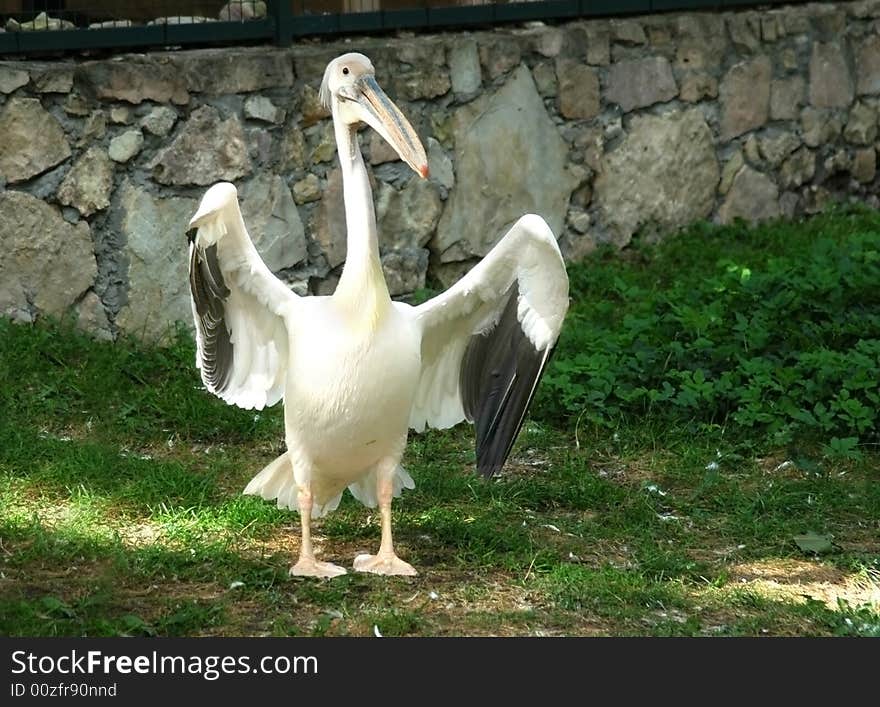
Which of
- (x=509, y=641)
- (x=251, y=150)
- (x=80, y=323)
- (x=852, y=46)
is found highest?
(x=852, y=46)

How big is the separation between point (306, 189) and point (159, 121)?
742 millimetres

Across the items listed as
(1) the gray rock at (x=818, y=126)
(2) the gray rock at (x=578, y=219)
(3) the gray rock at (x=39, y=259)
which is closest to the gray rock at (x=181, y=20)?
(3) the gray rock at (x=39, y=259)

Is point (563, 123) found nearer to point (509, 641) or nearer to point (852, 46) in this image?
point (852, 46)

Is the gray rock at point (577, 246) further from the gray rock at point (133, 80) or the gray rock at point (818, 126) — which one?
the gray rock at point (133, 80)

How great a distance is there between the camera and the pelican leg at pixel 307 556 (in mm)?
4551

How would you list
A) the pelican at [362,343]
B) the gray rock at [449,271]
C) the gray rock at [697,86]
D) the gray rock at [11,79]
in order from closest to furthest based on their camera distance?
the pelican at [362,343], the gray rock at [11,79], the gray rock at [449,271], the gray rock at [697,86]

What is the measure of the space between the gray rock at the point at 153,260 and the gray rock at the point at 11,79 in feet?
1.95

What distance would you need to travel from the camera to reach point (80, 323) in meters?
6.39

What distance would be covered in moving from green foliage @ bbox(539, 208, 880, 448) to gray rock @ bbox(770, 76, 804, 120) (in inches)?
47.8

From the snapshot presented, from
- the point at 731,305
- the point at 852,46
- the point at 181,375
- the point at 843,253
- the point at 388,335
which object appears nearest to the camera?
the point at 388,335

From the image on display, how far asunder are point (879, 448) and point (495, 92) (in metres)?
2.63

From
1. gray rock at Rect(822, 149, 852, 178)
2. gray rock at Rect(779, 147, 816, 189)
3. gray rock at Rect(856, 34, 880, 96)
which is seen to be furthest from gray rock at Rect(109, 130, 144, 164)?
gray rock at Rect(856, 34, 880, 96)

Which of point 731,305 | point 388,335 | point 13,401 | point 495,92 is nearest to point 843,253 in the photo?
point 731,305

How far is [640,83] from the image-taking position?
307 inches
